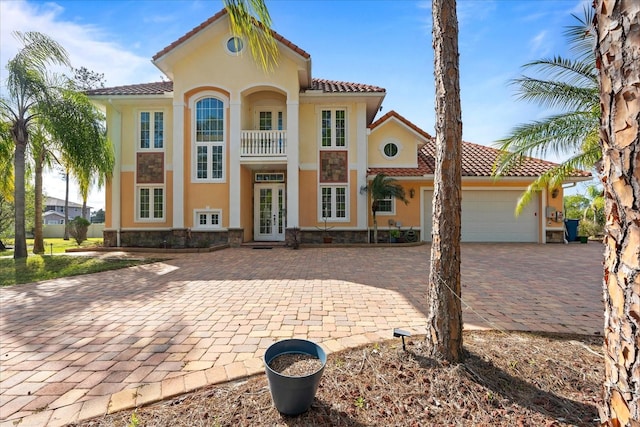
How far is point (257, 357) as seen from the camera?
10.1 ft

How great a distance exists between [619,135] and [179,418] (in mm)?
3048

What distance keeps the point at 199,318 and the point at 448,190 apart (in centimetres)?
374

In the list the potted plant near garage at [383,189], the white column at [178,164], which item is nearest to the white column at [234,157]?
the white column at [178,164]

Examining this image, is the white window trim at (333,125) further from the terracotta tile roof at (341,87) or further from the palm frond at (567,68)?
the palm frond at (567,68)

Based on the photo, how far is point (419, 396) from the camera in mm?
2371

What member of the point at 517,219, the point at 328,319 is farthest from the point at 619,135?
the point at 517,219

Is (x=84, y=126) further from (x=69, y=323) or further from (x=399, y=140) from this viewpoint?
(x=399, y=140)

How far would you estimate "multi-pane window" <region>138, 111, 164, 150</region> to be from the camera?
1427cm

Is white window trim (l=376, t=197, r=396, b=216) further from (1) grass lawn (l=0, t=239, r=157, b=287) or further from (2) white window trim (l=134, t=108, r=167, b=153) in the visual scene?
(2) white window trim (l=134, t=108, r=167, b=153)

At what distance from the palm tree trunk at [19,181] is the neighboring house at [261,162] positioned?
12.0 feet

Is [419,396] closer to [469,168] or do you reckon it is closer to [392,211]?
[392,211]

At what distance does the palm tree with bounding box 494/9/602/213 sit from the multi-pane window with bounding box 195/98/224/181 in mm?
11212

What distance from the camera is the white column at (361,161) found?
14.2 meters

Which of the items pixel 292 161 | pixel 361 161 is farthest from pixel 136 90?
pixel 361 161
